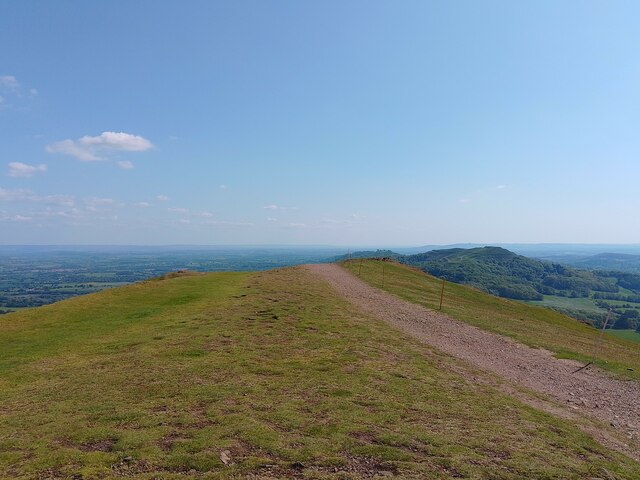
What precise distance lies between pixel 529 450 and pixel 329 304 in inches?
818

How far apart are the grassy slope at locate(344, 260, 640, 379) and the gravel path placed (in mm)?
1937

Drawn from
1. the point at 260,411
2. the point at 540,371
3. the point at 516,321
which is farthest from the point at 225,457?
the point at 516,321

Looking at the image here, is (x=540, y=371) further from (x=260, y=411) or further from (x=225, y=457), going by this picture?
(x=225, y=457)

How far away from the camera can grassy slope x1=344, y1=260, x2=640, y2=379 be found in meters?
23.3

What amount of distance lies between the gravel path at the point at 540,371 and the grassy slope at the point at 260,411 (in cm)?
204

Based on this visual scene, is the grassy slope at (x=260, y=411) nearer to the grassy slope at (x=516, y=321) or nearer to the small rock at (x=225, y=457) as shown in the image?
the small rock at (x=225, y=457)

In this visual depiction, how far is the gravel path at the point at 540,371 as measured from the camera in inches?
513

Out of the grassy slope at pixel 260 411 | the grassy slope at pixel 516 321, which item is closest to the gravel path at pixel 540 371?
the grassy slope at pixel 516 321

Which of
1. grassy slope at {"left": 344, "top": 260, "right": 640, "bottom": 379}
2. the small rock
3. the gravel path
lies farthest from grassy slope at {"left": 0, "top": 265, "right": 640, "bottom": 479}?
grassy slope at {"left": 344, "top": 260, "right": 640, "bottom": 379}

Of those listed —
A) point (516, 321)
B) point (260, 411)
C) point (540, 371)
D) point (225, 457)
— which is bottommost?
point (516, 321)

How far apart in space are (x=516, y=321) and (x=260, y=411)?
1184 inches

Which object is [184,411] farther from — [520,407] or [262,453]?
[520,407]

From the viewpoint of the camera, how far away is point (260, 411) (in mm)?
11039

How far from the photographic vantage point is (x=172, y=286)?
123ft
